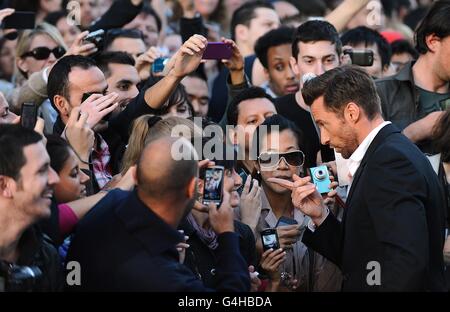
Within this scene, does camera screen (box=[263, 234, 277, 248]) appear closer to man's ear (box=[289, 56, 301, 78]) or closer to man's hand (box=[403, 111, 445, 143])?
man's hand (box=[403, 111, 445, 143])

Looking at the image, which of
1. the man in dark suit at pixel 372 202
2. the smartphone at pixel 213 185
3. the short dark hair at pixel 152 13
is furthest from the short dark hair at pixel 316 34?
the smartphone at pixel 213 185

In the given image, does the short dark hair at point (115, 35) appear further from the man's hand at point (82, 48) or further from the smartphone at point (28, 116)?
the smartphone at point (28, 116)

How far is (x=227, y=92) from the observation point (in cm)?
828

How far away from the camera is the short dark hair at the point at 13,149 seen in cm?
454

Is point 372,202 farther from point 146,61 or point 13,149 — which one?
point 146,61

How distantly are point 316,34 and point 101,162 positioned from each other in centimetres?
214

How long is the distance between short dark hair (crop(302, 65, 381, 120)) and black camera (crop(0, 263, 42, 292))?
1.81 meters

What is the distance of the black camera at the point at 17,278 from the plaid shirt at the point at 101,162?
1.53m

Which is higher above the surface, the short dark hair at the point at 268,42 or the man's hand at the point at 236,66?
the short dark hair at the point at 268,42

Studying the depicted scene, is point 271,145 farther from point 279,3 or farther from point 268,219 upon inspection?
point 279,3

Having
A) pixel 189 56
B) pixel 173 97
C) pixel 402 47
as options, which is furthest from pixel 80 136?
pixel 402 47
